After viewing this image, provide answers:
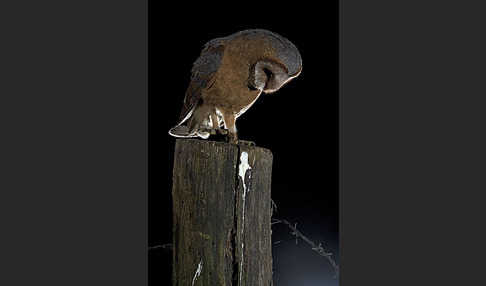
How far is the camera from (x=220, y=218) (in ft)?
7.13

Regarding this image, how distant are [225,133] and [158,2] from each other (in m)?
1.19

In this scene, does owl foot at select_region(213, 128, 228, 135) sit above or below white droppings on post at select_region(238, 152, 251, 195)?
above

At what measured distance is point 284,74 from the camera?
261cm

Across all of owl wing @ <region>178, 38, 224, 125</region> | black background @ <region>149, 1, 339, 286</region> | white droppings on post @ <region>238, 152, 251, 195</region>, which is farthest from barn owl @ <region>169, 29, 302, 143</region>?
black background @ <region>149, 1, 339, 286</region>

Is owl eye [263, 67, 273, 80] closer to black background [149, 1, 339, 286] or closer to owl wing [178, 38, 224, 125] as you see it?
owl wing [178, 38, 224, 125]

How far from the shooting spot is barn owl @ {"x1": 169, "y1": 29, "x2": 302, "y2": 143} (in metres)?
2.60

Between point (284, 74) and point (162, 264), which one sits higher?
point (284, 74)

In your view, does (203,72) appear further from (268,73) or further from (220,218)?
(220,218)

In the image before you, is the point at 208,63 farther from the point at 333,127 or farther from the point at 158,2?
the point at 333,127

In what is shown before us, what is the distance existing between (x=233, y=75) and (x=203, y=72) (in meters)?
0.18

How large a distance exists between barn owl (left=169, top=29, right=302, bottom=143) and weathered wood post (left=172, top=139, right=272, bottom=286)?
0.44 m

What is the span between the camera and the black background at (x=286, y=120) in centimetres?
337

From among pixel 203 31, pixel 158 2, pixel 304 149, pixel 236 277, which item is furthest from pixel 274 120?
pixel 236 277

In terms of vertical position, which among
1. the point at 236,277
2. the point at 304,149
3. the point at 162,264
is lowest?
the point at 162,264
